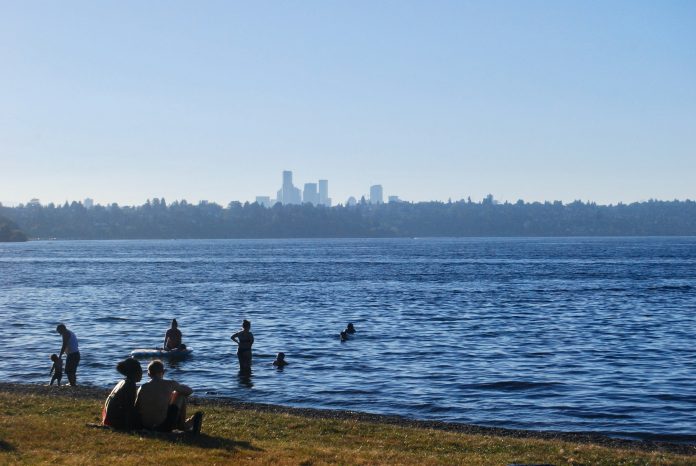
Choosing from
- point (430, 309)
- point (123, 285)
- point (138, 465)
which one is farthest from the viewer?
point (123, 285)

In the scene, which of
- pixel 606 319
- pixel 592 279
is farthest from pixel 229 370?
pixel 592 279

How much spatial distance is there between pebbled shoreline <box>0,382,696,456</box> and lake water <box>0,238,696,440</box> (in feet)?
5.04

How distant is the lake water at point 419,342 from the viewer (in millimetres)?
28344

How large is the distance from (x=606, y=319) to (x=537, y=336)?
11304 millimetres

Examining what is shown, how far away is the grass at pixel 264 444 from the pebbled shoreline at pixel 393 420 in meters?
1.06

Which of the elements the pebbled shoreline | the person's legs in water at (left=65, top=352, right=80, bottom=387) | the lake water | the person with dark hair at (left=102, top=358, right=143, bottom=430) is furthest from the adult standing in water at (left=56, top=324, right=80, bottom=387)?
the person with dark hair at (left=102, top=358, right=143, bottom=430)

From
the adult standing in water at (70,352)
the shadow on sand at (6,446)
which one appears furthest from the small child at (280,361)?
the shadow on sand at (6,446)

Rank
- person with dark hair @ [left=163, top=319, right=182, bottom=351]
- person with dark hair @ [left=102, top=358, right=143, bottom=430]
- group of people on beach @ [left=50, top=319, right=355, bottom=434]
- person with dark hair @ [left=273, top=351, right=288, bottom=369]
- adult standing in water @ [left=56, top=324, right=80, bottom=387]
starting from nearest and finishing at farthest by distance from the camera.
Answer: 1. group of people on beach @ [left=50, top=319, right=355, bottom=434]
2. person with dark hair @ [left=102, top=358, right=143, bottom=430]
3. adult standing in water @ [left=56, top=324, right=80, bottom=387]
4. person with dark hair @ [left=273, top=351, right=288, bottom=369]
5. person with dark hair @ [left=163, top=319, right=182, bottom=351]

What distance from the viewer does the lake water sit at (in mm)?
28344

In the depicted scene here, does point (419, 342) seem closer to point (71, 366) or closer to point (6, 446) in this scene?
point (71, 366)

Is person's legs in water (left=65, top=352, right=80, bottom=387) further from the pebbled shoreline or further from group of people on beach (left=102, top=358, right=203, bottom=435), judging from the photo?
group of people on beach (left=102, top=358, right=203, bottom=435)

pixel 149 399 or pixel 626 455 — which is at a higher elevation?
pixel 149 399

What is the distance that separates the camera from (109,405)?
58.8 ft

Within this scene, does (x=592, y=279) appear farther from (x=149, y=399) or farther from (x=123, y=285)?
(x=149, y=399)
